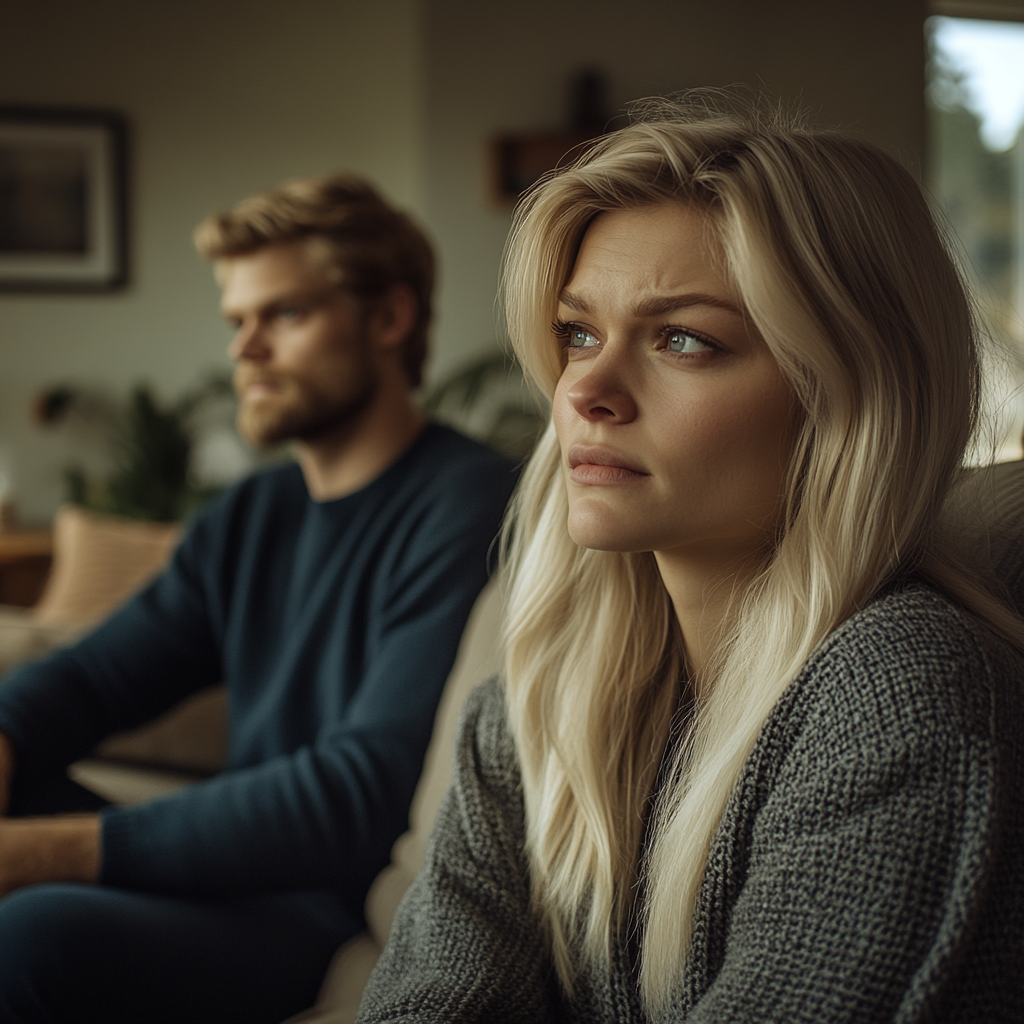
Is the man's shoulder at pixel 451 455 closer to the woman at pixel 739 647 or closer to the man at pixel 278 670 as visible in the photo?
the man at pixel 278 670

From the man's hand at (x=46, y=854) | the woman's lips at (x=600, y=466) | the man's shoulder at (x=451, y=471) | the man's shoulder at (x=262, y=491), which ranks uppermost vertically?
the woman's lips at (x=600, y=466)

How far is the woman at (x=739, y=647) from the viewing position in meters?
0.63

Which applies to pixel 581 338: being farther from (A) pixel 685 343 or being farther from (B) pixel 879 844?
(B) pixel 879 844

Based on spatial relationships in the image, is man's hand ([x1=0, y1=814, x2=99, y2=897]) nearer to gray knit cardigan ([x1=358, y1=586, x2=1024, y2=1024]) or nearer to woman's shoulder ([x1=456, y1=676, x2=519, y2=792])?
woman's shoulder ([x1=456, y1=676, x2=519, y2=792])

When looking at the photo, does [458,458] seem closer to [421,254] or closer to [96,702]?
[421,254]

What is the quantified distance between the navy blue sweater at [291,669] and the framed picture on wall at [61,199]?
3.18 metres

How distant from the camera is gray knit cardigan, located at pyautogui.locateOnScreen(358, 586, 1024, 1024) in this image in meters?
0.61

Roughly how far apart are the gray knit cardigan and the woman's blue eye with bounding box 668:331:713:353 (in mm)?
221

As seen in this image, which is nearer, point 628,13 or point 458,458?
point 458,458

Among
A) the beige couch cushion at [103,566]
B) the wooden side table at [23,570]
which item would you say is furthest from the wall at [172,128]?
the beige couch cushion at [103,566]

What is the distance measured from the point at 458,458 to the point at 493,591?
1.11 feet

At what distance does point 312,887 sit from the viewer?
128 cm

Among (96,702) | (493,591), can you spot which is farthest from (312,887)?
(96,702)

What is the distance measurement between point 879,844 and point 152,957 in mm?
842
